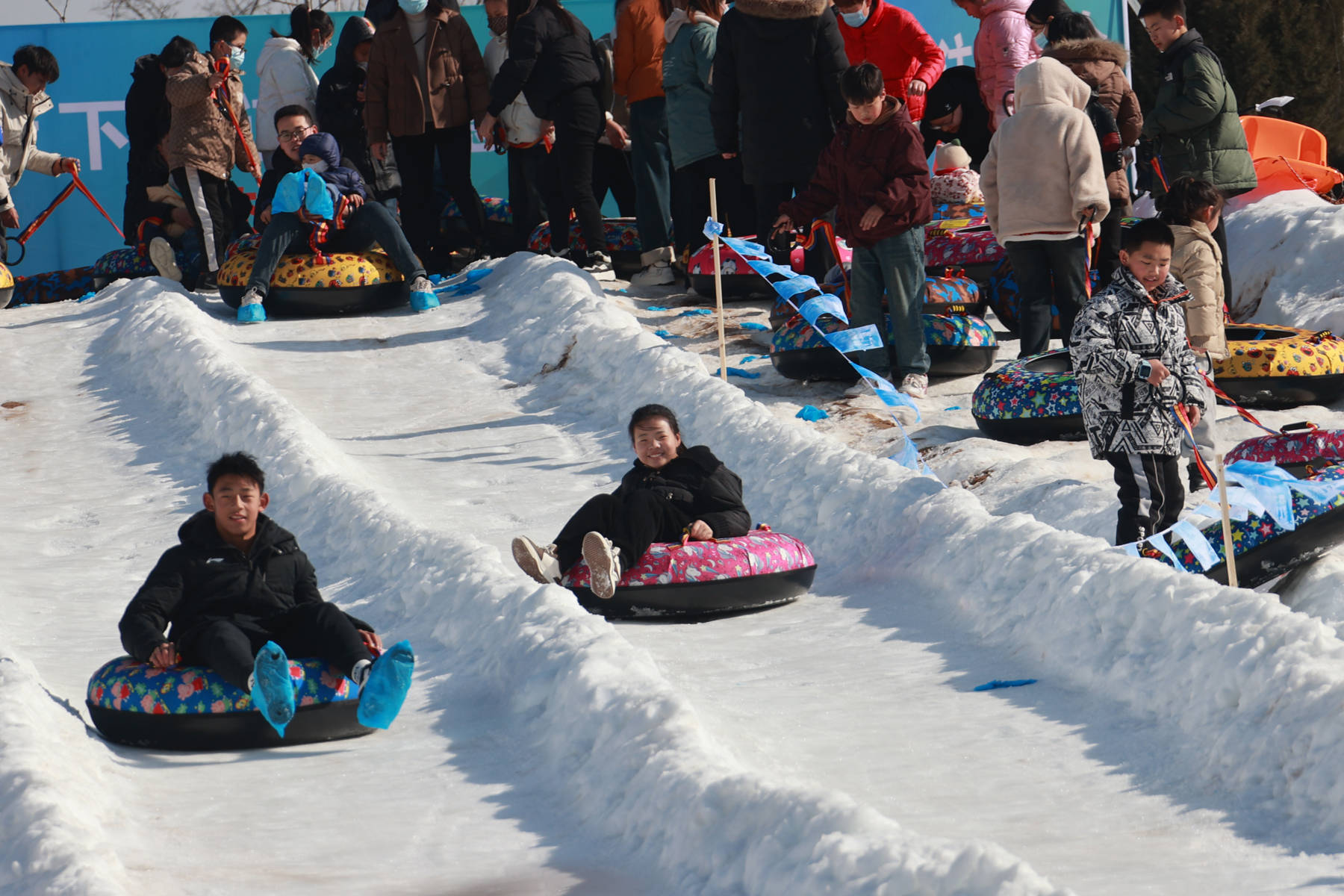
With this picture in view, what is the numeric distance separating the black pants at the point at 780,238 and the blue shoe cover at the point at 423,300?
9.60ft

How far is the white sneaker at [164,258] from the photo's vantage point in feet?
43.6

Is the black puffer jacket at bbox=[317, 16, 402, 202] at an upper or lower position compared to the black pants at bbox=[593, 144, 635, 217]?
upper

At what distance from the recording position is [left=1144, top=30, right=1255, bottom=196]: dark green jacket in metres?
10.1

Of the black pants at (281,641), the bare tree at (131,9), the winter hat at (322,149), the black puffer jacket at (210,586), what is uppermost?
the bare tree at (131,9)

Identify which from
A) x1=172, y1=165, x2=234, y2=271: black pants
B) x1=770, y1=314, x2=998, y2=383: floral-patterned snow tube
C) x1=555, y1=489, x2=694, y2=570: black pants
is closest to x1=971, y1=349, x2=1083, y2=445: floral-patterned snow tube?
x1=770, y1=314, x2=998, y2=383: floral-patterned snow tube

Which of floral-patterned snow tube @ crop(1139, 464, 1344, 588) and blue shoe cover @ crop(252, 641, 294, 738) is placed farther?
floral-patterned snow tube @ crop(1139, 464, 1344, 588)

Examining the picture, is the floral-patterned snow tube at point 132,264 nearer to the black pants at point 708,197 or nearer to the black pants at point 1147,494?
the black pants at point 708,197

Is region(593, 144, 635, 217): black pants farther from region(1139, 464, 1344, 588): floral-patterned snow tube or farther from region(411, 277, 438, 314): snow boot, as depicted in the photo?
region(1139, 464, 1344, 588): floral-patterned snow tube

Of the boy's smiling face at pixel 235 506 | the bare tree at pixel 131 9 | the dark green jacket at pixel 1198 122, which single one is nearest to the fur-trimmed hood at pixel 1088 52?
the dark green jacket at pixel 1198 122

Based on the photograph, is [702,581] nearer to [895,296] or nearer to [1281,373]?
[895,296]

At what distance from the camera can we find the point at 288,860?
4.05 meters

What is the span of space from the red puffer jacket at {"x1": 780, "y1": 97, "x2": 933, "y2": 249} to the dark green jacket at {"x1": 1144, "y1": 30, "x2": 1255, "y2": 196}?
77.5 inches

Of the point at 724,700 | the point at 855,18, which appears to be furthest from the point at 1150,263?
the point at 855,18

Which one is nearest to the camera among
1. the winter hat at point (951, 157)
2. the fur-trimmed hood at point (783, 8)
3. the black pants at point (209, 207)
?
the fur-trimmed hood at point (783, 8)
